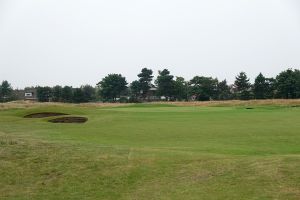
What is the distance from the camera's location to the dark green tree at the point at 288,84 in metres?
100

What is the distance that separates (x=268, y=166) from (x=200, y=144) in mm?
6627

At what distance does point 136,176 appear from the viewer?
41.9 feet

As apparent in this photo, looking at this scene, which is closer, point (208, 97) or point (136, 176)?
point (136, 176)

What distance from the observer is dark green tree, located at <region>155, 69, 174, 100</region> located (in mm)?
120188

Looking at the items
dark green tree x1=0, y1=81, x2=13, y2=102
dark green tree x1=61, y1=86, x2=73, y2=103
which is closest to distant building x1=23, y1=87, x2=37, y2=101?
dark green tree x1=0, y1=81, x2=13, y2=102

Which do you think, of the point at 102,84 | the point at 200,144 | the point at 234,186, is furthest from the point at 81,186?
the point at 102,84

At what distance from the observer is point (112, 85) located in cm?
12488

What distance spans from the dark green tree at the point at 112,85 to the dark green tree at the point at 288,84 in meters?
44.9

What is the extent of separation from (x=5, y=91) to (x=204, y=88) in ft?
215

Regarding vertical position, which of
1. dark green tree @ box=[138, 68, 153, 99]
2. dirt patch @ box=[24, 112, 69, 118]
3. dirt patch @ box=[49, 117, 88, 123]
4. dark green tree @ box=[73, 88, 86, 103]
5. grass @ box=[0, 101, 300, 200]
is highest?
dark green tree @ box=[138, 68, 153, 99]

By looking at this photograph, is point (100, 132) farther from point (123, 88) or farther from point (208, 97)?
point (123, 88)

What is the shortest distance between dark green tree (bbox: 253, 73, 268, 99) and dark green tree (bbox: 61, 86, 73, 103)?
50.3 m

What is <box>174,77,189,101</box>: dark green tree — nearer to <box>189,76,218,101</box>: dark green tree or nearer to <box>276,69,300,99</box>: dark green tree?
<box>189,76,218,101</box>: dark green tree

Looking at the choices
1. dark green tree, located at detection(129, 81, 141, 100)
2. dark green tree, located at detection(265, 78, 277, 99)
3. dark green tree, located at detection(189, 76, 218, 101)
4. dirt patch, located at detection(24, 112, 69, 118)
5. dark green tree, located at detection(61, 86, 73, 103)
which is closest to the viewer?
dirt patch, located at detection(24, 112, 69, 118)
